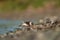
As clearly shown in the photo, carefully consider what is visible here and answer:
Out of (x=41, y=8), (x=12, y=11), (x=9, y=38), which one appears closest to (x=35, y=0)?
(x=41, y=8)

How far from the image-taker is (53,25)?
1.23 meters

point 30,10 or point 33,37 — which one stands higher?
point 30,10

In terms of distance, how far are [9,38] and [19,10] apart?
8.8 inches

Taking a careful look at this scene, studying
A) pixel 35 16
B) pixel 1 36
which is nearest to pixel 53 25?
pixel 35 16

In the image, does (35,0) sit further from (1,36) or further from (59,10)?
(1,36)

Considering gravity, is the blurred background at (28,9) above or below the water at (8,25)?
above

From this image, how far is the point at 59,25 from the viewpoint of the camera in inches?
47.8

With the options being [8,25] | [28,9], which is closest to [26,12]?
[28,9]

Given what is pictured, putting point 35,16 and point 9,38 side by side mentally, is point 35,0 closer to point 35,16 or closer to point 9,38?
point 35,16

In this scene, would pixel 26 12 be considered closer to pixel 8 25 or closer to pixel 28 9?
pixel 28 9

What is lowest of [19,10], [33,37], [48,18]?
[33,37]

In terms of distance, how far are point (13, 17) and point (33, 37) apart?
0.70ft

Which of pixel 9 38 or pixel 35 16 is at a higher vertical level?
pixel 35 16

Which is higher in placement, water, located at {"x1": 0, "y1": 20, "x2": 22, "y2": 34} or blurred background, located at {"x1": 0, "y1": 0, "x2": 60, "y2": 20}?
blurred background, located at {"x1": 0, "y1": 0, "x2": 60, "y2": 20}
